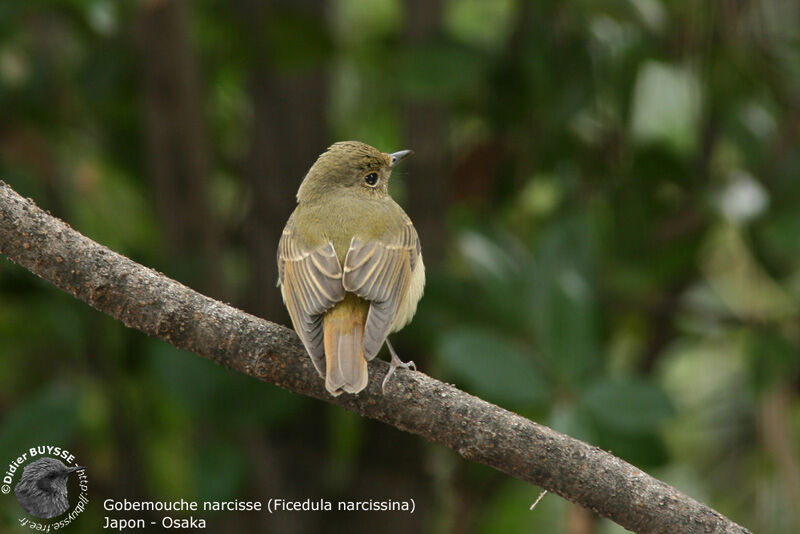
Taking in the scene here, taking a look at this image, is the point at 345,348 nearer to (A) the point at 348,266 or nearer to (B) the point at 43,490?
(A) the point at 348,266

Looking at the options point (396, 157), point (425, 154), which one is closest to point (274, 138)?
point (425, 154)

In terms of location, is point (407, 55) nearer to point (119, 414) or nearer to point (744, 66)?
point (744, 66)

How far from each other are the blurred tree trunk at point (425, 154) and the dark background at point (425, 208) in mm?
13

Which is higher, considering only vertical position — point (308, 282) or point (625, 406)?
point (625, 406)

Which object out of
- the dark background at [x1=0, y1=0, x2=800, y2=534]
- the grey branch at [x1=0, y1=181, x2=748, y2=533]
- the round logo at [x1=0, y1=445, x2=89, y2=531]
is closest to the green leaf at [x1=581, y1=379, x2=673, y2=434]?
the dark background at [x1=0, y1=0, x2=800, y2=534]

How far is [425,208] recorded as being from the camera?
420 centimetres

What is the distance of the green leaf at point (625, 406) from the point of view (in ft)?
10.4

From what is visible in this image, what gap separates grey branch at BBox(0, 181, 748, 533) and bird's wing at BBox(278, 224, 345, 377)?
237mm

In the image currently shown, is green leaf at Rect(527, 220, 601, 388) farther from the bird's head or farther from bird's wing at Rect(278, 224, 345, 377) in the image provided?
bird's wing at Rect(278, 224, 345, 377)

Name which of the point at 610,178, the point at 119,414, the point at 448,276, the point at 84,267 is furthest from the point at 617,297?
the point at 84,267

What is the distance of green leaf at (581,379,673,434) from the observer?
317 centimetres

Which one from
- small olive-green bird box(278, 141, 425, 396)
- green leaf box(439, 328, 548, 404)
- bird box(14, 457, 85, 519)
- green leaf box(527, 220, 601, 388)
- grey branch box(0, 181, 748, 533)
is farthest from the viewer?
green leaf box(527, 220, 601, 388)

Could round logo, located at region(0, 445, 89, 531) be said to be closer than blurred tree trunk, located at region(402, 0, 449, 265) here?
Yes

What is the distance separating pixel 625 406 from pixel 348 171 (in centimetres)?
114
